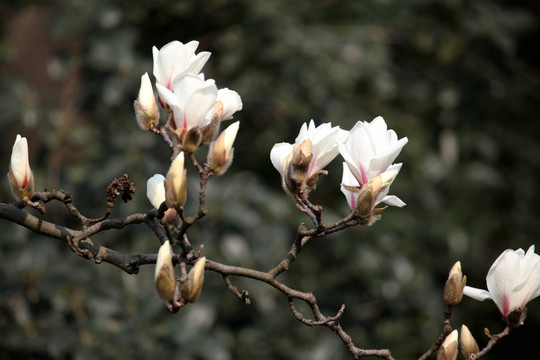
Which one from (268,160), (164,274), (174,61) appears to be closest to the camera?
(164,274)

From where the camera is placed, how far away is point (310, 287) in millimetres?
1844

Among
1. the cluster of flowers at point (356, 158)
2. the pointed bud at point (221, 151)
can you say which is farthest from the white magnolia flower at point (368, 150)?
the pointed bud at point (221, 151)

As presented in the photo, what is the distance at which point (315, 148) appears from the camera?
0.71 m

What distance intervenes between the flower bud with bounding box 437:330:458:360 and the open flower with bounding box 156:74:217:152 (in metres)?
0.30

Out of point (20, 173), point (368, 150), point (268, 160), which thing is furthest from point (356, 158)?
point (268, 160)

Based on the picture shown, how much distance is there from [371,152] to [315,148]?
0.05 metres

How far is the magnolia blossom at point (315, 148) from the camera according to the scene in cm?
70

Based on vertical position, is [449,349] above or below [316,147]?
below

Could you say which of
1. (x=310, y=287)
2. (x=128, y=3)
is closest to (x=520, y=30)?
(x=310, y=287)

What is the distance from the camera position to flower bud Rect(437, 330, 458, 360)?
70 centimetres

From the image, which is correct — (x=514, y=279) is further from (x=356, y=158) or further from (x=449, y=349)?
(x=356, y=158)

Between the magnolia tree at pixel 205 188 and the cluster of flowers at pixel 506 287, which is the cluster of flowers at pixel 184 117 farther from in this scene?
the cluster of flowers at pixel 506 287

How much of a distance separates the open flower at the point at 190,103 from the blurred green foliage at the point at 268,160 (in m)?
0.87

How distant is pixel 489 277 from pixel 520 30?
63.0 inches
